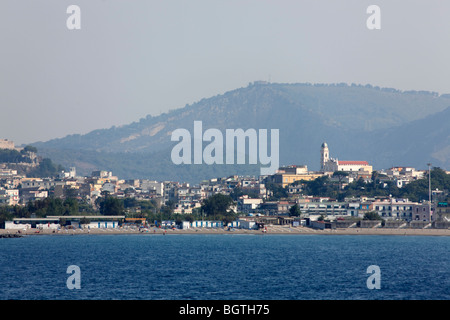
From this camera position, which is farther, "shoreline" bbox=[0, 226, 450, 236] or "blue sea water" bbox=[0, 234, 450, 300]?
"shoreline" bbox=[0, 226, 450, 236]

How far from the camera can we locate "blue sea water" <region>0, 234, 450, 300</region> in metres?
53.7

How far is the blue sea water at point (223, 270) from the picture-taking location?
53.7m

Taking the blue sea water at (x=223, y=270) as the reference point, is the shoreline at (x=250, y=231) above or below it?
above

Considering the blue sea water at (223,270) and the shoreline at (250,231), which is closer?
the blue sea water at (223,270)

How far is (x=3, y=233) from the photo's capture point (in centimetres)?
12594

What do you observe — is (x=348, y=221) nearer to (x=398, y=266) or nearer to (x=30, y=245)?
(x=30, y=245)

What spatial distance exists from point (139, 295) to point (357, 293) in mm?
12751

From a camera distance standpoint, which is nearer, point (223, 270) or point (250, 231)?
point (223, 270)

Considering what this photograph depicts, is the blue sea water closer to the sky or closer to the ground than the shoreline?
closer to the ground

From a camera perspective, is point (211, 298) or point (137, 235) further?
point (137, 235)

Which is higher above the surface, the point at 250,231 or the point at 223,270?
the point at 250,231

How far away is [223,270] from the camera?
224ft
